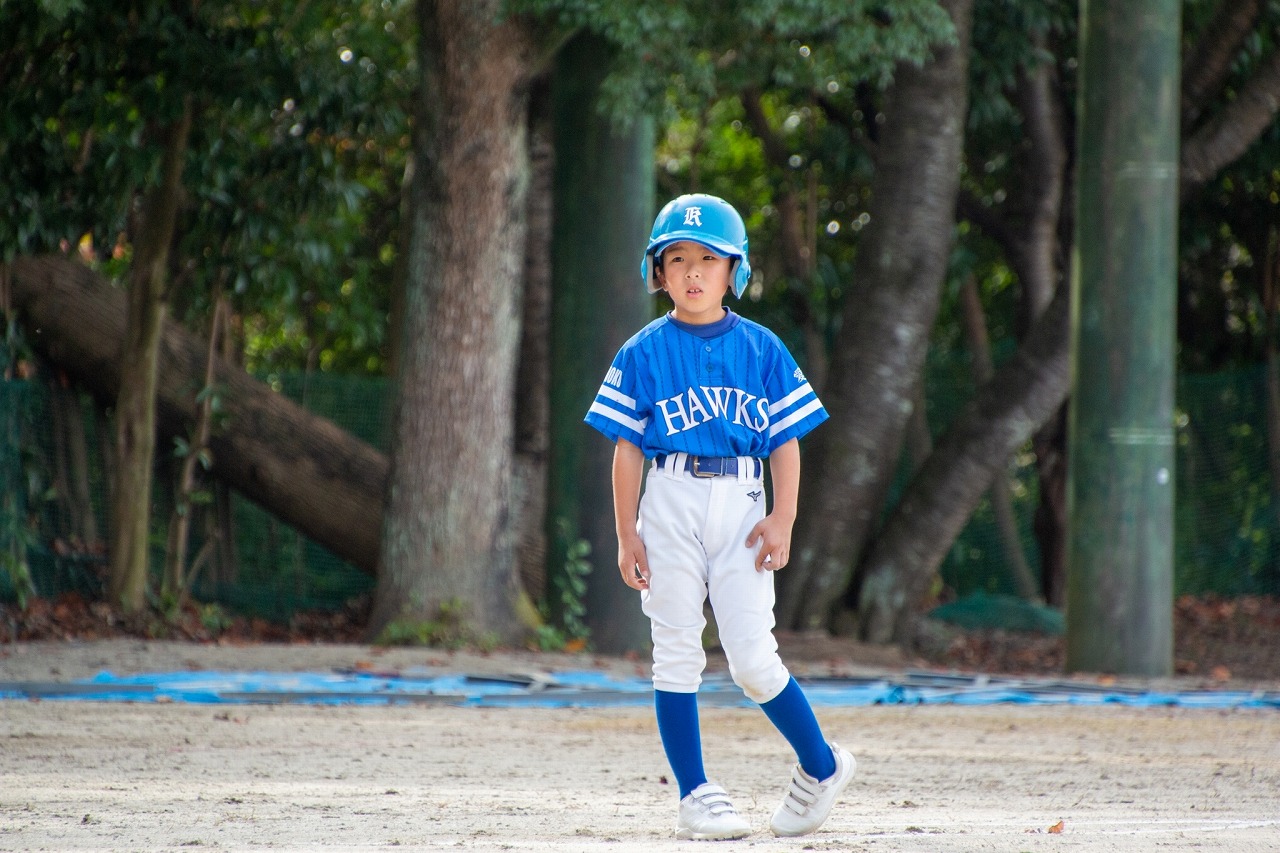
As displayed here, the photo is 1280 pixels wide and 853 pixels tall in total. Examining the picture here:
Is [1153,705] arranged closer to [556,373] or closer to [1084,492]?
[1084,492]

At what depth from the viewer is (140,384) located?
993 centimetres

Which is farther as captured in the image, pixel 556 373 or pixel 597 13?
pixel 556 373

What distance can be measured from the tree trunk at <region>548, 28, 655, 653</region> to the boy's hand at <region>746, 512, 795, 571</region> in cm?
622

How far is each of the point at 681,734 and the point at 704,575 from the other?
16.1 inches

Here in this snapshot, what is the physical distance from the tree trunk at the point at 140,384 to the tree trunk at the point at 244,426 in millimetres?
1033

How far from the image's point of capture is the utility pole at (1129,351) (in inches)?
369

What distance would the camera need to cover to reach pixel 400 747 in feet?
18.9

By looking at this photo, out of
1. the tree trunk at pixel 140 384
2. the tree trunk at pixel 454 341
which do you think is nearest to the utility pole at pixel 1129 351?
the tree trunk at pixel 454 341

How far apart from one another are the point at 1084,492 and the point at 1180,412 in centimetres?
648

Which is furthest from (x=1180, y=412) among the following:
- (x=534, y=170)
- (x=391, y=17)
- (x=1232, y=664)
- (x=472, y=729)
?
(x=472, y=729)

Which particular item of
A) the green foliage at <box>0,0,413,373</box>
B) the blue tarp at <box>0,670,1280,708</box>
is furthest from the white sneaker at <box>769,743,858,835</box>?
the green foliage at <box>0,0,413,373</box>

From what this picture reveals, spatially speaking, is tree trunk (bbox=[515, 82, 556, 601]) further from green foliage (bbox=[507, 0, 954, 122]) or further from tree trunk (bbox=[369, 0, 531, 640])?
green foliage (bbox=[507, 0, 954, 122])

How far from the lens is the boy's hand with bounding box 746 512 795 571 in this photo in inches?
155

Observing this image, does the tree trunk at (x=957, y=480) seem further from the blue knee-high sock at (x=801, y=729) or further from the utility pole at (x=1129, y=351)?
the blue knee-high sock at (x=801, y=729)
